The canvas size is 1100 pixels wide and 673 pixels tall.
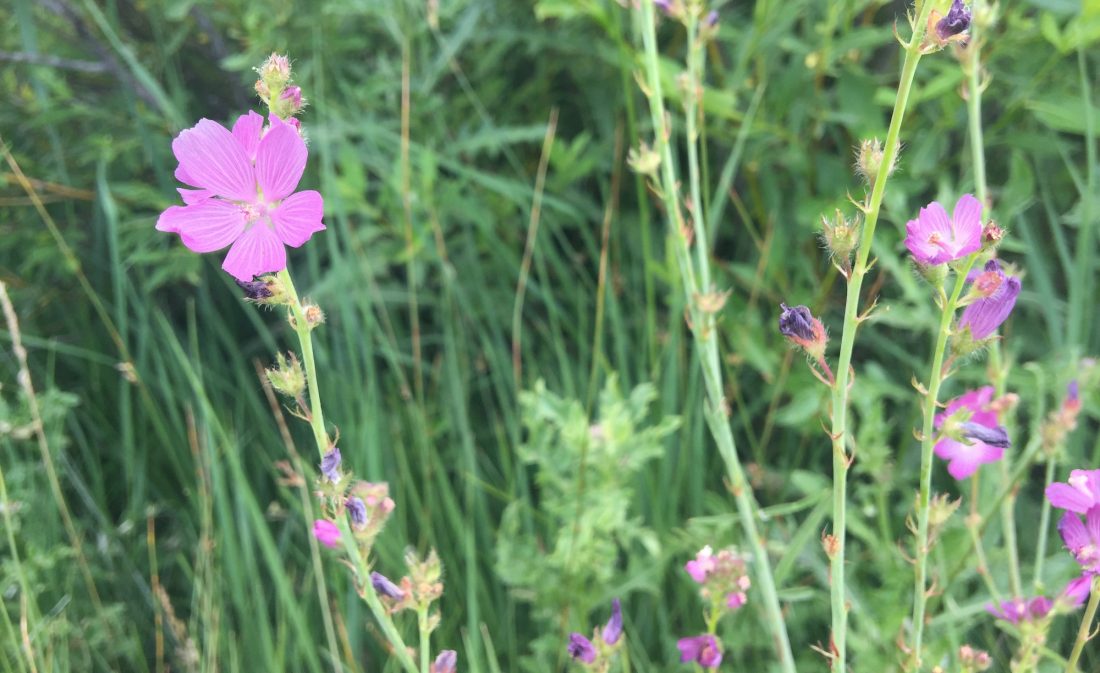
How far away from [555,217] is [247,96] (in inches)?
33.9

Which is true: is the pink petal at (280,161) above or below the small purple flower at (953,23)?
below

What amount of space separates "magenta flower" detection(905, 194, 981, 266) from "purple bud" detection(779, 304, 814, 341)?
0.38ft

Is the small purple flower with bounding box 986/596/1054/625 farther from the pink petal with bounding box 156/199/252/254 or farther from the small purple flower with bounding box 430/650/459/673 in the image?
the pink petal with bounding box 156/199/252/254

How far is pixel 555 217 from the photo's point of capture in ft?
7.64

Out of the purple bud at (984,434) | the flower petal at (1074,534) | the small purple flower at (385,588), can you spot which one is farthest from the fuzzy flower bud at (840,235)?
the small purple flower at (385,588)

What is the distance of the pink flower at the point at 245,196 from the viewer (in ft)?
2.77

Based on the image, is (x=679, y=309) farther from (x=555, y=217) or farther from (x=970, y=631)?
(x=970, y=631)

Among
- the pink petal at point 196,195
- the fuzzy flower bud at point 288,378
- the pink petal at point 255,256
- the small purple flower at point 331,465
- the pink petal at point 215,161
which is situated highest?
the pink petal at point 215,161

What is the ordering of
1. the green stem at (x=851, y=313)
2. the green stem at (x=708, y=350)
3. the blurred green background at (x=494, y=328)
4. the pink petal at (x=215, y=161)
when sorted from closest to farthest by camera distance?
the green stem at (x=851, y=313), the pink petal at (x=215, y=161), the green stem at (x=708, y=350), the blurred green background at (x=494, y=328)

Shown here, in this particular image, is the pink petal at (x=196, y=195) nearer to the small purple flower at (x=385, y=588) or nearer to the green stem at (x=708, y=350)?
the small purple flower at (x=385, y=588)

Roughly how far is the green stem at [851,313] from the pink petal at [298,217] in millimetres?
492

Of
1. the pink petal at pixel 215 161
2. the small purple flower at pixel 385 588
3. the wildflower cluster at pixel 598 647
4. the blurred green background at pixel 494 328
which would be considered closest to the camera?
the pink petal at pixel 215 161

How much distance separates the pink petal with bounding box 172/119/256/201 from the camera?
0.88 metres

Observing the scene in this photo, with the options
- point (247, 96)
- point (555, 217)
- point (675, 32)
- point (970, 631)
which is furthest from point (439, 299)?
point (970, 631)
